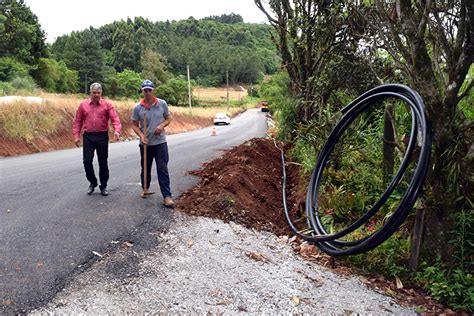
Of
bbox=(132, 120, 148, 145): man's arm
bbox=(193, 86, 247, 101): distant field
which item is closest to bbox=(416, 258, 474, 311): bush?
bbox=(132, 120, 148, 145): man's arm

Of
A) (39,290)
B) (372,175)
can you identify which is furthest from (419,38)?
(39,290)

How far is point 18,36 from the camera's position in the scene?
4391 cm

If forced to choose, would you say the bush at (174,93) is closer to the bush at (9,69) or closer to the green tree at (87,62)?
the green tree at (87,62)

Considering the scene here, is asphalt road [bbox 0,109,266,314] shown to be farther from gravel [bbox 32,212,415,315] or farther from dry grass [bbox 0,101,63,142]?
dry grass [bbox 0,101,63,142]

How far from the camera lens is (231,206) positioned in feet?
17.7

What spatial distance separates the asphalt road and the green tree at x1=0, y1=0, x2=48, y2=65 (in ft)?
139

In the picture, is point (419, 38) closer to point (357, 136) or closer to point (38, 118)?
point (357, 136)

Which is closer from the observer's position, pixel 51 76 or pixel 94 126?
pixel 94 126

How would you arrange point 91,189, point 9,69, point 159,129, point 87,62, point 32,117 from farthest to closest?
point 87,62, point 9,69, point 32,117, point 91,189, point 159,129

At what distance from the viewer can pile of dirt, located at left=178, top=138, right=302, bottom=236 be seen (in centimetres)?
536

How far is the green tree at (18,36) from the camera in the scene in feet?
140

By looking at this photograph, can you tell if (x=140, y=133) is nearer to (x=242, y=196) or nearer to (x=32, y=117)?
(x=242, y=196)

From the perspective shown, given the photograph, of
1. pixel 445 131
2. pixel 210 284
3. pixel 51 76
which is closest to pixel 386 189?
pixel 445 131

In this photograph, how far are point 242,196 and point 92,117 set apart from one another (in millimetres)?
2585
